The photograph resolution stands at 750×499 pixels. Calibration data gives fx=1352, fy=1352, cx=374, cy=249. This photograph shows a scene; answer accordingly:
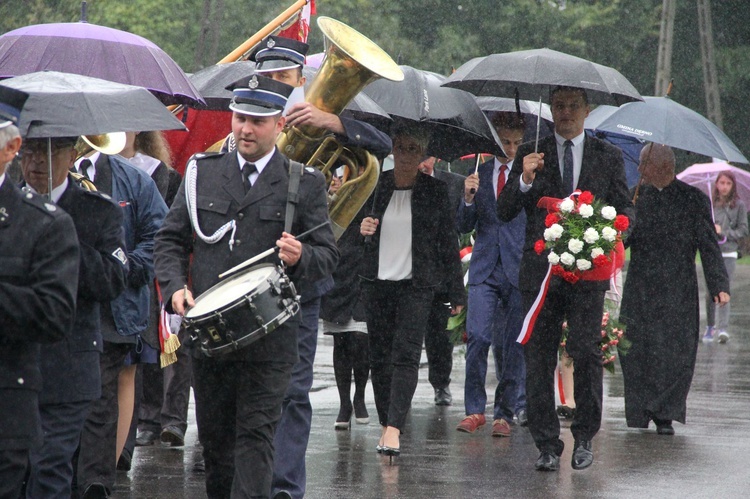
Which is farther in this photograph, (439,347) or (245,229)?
(439,347)

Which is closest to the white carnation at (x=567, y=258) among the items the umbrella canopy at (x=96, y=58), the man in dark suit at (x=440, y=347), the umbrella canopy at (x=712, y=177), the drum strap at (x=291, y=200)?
the umbrella canopy at (x=96, y=58)

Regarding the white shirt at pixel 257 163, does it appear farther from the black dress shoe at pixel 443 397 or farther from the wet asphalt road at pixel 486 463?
the black dress shoe at pixel 443 397

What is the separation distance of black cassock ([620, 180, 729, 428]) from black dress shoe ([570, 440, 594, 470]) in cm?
196

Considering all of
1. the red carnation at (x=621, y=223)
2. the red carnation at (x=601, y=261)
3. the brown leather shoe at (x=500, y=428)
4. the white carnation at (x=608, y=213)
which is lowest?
the brown leather shoe at (x=500, y=428)

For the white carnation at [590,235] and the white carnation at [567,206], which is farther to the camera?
the white carnation at [567,206]

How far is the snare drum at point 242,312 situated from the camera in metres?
5.39

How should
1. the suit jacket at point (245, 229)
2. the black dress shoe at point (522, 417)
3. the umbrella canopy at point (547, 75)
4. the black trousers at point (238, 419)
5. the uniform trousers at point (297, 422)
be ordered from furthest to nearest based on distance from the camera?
the black dress shoe at point (522, 417), the umbrella canopy at point (547, 75), the uniform trousers at point (297, 422), the suit jacket at point (245, 229), the black trousers at point (238, 419)

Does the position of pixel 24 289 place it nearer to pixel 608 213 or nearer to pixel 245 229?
pixel 245 229

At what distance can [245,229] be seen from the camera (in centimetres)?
582

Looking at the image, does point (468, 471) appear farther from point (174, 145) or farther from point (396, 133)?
point (174, 145)

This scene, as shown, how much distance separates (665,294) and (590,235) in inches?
103

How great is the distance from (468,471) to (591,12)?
36.7 meters

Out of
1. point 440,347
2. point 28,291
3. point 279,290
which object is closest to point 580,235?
point 279,290

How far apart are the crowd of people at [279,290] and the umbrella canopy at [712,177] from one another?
8585mm
